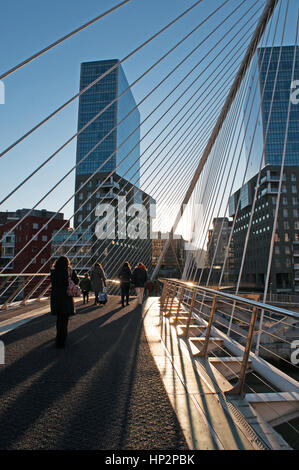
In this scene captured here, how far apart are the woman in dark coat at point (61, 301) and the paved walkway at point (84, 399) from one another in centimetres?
24

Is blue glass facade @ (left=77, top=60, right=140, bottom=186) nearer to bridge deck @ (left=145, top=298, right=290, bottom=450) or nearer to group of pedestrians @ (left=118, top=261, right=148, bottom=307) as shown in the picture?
group of pedestrians @ (left=118, top=261, right=148, bottom=307)

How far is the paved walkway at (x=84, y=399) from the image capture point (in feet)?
5.96

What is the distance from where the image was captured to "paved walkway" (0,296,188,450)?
182 cm

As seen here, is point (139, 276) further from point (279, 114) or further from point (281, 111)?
point (279, 114)

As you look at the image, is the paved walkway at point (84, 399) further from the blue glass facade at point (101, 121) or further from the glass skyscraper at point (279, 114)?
the blue glass facade at point (101, 121)

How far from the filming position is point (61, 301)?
13.9ft

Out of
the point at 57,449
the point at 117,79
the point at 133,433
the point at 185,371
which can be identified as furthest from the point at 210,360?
the point at 117,79

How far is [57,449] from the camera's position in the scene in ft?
5.61

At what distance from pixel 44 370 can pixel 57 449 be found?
158 cm

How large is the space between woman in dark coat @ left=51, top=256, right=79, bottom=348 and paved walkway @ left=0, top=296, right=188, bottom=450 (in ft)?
0.79
